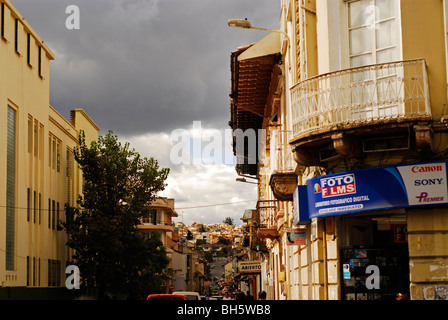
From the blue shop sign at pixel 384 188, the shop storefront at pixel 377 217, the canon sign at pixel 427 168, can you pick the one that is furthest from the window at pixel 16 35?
the canon sign at pixel 427 168

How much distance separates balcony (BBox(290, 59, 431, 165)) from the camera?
13.9 metres

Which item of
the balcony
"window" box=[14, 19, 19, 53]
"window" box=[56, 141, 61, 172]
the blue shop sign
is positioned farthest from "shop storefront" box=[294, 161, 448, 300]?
"window" box=[56, 141, 61, 172]

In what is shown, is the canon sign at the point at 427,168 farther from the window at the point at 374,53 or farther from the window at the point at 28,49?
the window at the point at 28,49

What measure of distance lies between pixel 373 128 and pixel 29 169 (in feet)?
103

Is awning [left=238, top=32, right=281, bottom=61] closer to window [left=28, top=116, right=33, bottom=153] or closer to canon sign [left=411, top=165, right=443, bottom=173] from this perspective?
canon sign [left=411, top=165, right=443, bottom=173]

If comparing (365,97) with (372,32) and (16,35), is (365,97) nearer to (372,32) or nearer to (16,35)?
(372,32)

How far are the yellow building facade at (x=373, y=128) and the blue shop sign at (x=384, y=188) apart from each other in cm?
5

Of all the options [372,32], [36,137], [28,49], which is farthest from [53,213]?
[372,32]

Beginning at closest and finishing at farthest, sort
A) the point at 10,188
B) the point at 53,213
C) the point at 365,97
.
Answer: the point at 365,97 < the point at 10,188 < the point at 53,213

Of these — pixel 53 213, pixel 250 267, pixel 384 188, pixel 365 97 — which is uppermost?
pixel 53 213

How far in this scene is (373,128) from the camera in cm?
1405

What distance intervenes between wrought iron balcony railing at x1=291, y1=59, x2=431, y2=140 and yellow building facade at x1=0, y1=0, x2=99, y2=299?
24220 millimetres

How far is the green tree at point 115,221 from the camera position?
44.4m

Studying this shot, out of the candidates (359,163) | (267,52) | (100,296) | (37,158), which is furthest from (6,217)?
(359,163)
